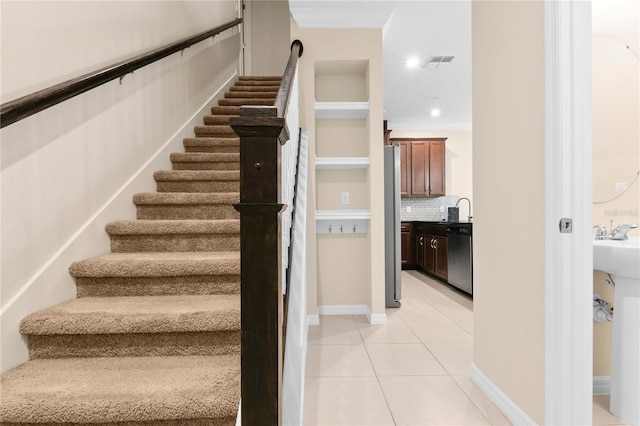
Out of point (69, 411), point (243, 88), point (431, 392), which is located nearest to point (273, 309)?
point (69, 411)

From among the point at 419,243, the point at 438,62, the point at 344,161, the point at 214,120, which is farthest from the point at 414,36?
the point at 419,243

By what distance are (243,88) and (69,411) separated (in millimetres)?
4078

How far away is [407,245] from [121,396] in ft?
19.7

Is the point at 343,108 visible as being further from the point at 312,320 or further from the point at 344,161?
the point at 312,320

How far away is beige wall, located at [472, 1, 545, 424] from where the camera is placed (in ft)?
5.17

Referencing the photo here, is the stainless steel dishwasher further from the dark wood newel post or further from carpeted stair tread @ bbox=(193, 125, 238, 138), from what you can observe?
the dark wood newel post

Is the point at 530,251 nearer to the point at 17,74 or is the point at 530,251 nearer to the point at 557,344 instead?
the point at 557,344

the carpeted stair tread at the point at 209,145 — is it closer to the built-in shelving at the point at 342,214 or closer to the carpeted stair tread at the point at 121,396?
the built-in shelving at the point at 342,214

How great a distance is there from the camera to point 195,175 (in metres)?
2.64

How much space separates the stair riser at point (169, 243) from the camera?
2.08 meters

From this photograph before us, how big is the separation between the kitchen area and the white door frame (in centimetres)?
315

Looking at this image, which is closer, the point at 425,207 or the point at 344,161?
the point at 344,161

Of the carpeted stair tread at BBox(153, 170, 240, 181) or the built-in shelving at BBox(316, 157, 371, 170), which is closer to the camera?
the carpeted stair tread at BBox(153, 170, 240, 181)

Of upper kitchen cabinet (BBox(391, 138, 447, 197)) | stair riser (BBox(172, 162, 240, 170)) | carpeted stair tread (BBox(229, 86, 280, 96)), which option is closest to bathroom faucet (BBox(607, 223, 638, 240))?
stair riser (BBox(172, 162, 240, 170))
